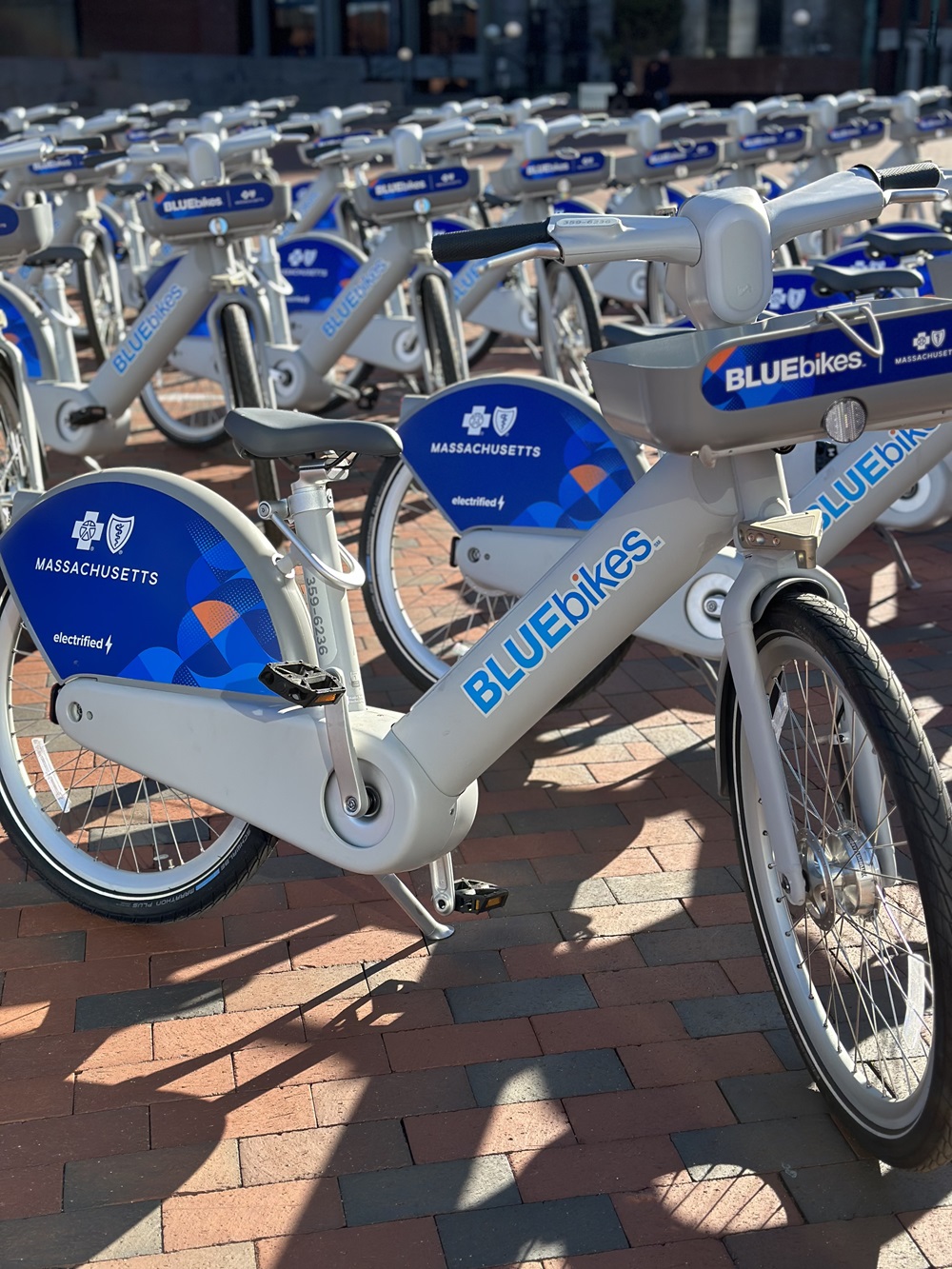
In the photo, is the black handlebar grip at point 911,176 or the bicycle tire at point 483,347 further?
the bicycle tire at point 483,347

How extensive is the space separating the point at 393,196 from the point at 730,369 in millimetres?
4371

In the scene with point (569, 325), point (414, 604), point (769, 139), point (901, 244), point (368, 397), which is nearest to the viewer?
point (901, 244)

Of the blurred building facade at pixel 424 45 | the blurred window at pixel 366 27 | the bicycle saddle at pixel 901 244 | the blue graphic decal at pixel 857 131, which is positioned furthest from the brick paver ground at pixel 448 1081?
the blurred window at pixel 366 27

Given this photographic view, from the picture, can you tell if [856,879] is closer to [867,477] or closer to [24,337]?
[867,477]

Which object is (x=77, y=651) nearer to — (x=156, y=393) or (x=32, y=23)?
(x=156, y=393)

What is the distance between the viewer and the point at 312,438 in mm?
2605

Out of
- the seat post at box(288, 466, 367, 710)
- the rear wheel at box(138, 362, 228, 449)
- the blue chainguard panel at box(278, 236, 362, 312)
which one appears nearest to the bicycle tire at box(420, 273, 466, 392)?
the rear wheel at box(138, 362, 228, 449)

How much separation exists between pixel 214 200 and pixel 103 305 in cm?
311

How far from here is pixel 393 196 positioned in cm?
618

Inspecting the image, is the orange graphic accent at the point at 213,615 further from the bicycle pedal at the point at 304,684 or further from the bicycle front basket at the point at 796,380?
the bicycle front basket at the point at 796,380

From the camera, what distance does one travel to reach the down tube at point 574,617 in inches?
89.8

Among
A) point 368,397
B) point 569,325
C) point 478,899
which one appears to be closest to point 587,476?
point 478,899

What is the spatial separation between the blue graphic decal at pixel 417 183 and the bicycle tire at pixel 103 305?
2.31 metres

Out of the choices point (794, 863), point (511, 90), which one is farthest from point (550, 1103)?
point (511, 90)
